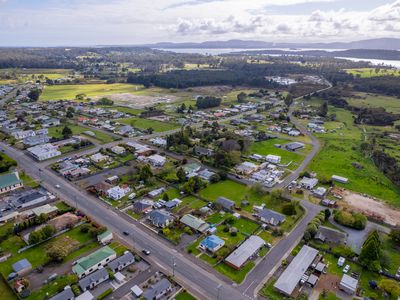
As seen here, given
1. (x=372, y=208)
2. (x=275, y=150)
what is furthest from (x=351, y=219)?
(x=275, y=150)

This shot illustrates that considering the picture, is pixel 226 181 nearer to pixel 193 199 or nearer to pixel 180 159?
pixel 193 199

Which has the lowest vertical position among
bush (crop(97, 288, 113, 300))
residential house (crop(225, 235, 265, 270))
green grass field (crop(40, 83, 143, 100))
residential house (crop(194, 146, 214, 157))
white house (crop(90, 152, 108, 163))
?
bush (crop(97, 288, 113, 300))

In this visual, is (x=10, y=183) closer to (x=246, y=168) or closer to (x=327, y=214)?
(x=246, y=168)

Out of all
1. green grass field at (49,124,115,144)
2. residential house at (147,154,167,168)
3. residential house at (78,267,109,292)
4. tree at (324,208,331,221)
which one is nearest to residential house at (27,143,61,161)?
green grass field at (49,124,115,144)

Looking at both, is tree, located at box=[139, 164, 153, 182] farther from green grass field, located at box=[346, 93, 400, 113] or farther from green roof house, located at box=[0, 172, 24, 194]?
green grass field, located at box=[346, 93, 400, 113]

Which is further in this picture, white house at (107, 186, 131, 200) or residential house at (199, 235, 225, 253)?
white house at (107, 186, 131, 200)

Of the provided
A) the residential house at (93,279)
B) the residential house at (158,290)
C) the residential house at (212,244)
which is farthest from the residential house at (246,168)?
the residential house at (93,279)
